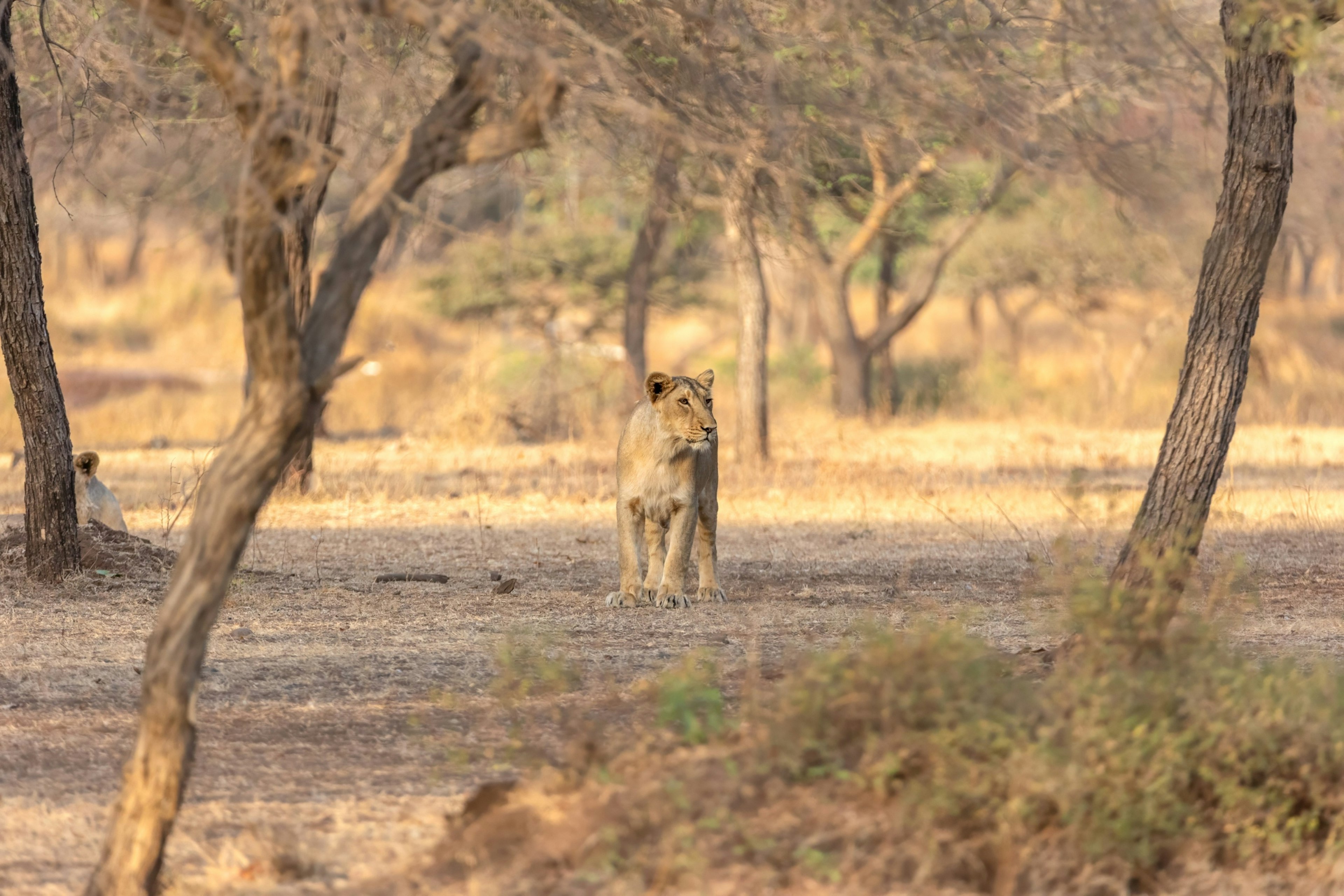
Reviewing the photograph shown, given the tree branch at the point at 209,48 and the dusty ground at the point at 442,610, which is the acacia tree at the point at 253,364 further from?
the dusty ground at the point at 442,610

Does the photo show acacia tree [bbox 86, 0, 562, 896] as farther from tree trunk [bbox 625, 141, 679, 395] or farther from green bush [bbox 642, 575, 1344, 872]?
tree trunk [bbox 625, 141, 679, 395]

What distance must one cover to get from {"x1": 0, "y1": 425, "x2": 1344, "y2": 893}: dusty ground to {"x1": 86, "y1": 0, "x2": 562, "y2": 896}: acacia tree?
338mm

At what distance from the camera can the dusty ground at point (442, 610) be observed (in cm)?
503

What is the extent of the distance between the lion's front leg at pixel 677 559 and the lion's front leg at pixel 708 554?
0.21 m

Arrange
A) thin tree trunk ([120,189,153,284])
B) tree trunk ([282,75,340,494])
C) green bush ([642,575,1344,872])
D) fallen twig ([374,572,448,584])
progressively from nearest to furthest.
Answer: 1. green bush ([642,575,1344,872])
2. fallen twig ([374,572,448,584])
3. tree trunk ([282,75,340,494])
4. thin tree trunk ([120,189,153,284])

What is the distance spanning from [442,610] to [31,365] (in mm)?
2608

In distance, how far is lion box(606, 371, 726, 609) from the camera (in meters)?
8.55

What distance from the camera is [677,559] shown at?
8.72m

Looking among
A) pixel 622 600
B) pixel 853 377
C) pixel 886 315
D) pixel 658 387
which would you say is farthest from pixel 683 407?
pixel 886 315

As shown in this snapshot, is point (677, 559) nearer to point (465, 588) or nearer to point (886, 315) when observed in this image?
point (465, 588)

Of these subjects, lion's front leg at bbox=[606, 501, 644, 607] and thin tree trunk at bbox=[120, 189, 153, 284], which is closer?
lion's front leg at bbox=[606, 501, 644, 607]

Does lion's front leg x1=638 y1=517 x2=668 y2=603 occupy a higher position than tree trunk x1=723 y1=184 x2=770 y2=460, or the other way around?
tree trunk x1=723 y1=184 x2=770 y2=460

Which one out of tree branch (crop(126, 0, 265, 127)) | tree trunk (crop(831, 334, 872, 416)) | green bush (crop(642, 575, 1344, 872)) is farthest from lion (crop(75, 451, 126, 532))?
tree trunk (crop(831, 334, 872, 416))

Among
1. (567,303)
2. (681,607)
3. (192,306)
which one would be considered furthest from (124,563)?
(192,306)
